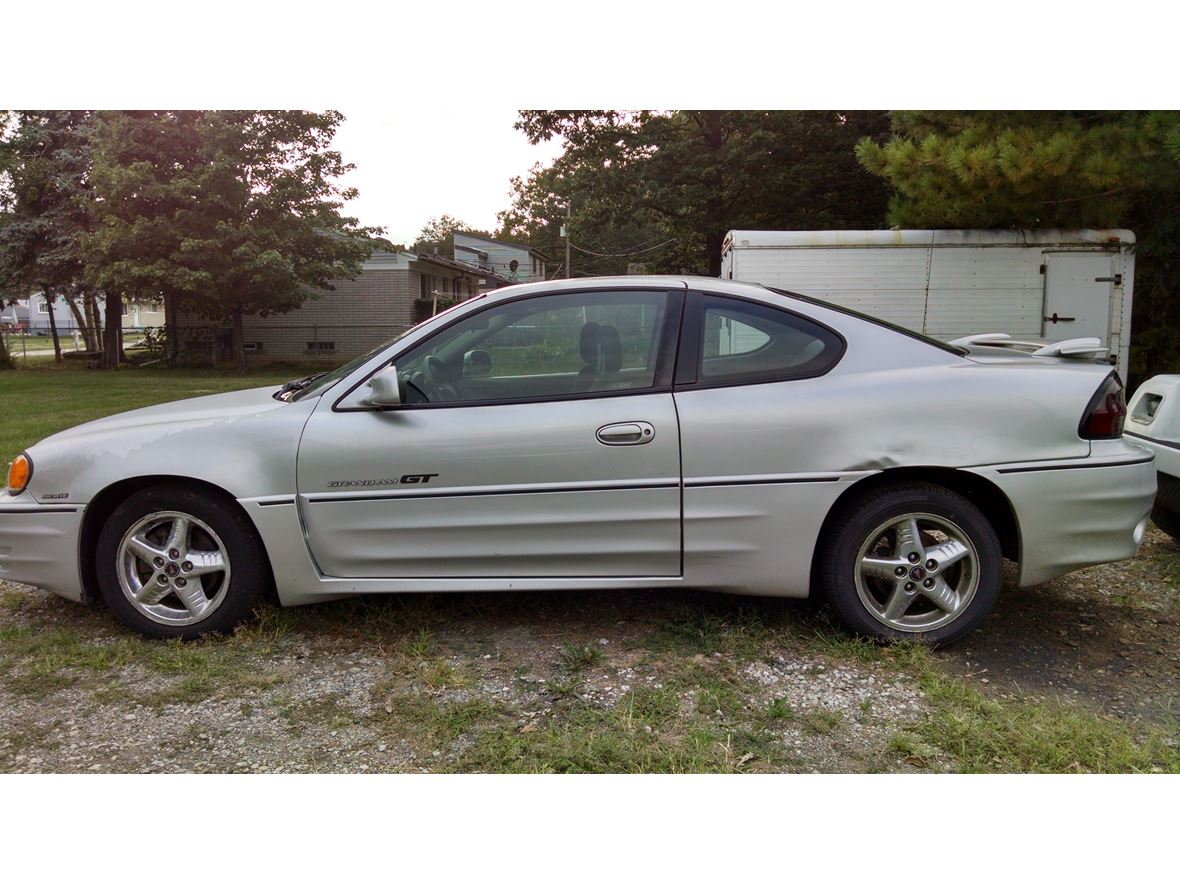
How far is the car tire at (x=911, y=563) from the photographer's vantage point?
11.6ft

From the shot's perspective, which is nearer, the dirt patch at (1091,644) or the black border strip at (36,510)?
the dirt patch at (1091,644)

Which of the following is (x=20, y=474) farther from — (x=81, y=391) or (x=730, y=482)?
(x=81, y=391)

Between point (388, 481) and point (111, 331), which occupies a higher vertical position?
point (111, 331)

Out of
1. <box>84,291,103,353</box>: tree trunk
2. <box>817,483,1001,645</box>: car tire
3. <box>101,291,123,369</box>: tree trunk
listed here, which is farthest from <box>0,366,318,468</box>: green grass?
<box>817,483,1001,645</box>: car tire

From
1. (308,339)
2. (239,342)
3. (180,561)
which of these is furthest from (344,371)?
(308,339)

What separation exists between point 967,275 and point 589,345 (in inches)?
261

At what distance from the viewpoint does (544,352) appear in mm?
3816

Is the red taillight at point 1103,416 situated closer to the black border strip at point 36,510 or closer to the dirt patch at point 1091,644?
the dirt patch at point 1091,644

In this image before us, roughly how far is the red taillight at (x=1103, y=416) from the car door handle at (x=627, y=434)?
1802 millimetres

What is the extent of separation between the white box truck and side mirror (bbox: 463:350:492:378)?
→ 5607 mm

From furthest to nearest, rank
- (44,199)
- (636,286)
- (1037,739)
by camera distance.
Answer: (44,199) < (636,286) < (1037,739)

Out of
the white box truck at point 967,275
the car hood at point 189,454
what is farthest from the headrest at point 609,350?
the white box truck at point 967,275

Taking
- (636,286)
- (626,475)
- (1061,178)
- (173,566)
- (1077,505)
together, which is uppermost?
(1061,178)

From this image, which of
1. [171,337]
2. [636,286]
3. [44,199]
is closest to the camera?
[636,286]
